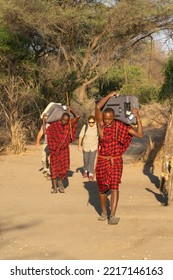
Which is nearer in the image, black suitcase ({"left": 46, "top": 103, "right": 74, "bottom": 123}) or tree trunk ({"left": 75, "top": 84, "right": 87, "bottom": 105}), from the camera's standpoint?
black suitcase ({"left": 46, "top": 103, "right": 74, "bottom": 123})

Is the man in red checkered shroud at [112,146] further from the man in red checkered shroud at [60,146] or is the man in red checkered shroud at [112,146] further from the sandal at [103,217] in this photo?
the man in red checkered shroud at [60,146]

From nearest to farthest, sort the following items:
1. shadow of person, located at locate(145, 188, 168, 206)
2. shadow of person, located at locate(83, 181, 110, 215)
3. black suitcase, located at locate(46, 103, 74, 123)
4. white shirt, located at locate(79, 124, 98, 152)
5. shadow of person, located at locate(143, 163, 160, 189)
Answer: shadow of person, located at locate(83, 181, 110, 215), shadow of person, located at locate(145, 188, 168, 206), black suitcase, located at locate(46, 103, 74, 123), shadow of person, located at locate(143, 163, 160, 189), white shirt, located at locate(79, 124, 98, 152)

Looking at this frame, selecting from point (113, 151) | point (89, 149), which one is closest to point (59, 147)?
point (89, 149)

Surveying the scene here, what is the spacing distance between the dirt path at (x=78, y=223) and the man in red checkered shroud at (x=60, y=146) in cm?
31

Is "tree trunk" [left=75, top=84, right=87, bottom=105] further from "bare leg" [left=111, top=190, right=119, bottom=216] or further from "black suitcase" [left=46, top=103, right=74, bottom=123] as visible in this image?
"bare leg" [left=111, top=190, right=119, bottom=216]

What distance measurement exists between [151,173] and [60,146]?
279 cm

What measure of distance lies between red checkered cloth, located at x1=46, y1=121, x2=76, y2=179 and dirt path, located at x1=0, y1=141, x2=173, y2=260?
379 millimetres

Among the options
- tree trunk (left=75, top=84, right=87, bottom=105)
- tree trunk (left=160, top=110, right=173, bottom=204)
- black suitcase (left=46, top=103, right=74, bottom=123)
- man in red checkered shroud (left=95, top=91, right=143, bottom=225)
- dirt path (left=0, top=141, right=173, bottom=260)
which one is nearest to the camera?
dirt path (left=0, top=141, right=173, bottom=260)

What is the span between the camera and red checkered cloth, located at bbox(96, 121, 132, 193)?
22.0ft

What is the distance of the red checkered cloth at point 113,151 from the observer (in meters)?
6.69

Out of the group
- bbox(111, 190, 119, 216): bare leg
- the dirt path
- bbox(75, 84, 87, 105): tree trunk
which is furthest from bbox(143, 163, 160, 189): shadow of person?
bbox(75, 84, 87, 105): tree trunk

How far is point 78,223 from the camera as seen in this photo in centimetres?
686

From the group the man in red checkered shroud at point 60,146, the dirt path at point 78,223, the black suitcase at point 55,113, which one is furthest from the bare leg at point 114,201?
the black suitcase at point 55,113

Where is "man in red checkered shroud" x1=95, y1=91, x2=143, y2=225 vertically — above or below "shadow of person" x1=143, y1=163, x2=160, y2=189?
above
